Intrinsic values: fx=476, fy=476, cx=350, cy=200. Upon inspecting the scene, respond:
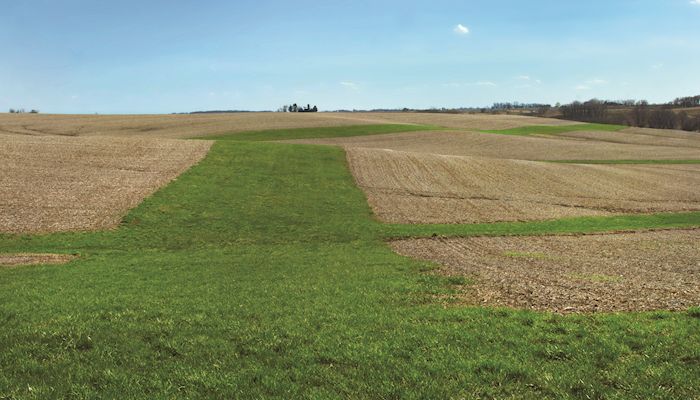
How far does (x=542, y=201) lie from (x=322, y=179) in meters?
20.0

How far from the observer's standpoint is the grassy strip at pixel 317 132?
3562 inches

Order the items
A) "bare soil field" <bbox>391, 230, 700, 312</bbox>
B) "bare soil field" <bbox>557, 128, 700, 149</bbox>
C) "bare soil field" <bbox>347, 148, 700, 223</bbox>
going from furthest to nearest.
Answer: "bare soil field" <bbox>557, 128, 700, 149</bbox>
"bare soil field" <bbox>347, 148, 700, 223</bbox>
"bare soil field" <bbox>391, 230, 700, 312</bbox>

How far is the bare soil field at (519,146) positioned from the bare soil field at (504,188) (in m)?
16.0

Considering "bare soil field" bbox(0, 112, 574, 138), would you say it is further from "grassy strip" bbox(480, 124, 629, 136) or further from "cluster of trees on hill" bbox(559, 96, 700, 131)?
"cluster of trees on hill" bbox(559, 96, 700, 131)

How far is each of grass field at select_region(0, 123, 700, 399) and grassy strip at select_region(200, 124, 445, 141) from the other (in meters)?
70.2

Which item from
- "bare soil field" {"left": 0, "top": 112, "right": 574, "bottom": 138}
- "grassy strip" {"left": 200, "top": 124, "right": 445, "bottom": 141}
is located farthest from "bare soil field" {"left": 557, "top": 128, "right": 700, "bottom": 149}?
"grassy strip" {"left": 200, "top": 124, "right": 445, "bottom": 141}

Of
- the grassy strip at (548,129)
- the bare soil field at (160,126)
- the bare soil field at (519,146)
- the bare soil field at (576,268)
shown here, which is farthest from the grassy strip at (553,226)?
the grassy strip at (548,129)

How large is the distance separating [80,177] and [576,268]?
37.4 m

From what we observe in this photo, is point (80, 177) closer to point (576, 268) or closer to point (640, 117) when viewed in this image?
point (576, 268)

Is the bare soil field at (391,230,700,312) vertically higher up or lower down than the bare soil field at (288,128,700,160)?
lower down

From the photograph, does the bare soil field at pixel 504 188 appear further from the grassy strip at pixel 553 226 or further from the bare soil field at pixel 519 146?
the bare soil field at pixel 519 146

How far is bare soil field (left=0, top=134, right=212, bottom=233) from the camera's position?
29.4 meters

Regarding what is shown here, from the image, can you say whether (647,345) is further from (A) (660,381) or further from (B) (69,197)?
(B) (69,197)

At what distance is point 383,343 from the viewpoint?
1036cm
